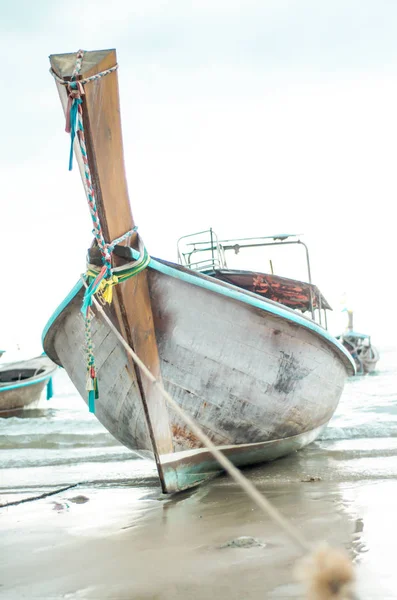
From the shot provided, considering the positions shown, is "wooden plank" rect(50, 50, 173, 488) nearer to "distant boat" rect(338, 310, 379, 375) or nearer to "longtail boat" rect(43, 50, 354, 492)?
"longtail boat" rect(43, 50, 354, 492)

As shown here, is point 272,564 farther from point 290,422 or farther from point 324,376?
point 324,376

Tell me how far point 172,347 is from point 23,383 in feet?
39.2

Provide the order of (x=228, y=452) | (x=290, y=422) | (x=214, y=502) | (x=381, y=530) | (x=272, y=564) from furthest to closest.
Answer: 1. (x=290, y=422)
2. (x=228, y=452)
3. (x=214, y=502)
4. (x=381, y=530)
5. (x=272, y=564)

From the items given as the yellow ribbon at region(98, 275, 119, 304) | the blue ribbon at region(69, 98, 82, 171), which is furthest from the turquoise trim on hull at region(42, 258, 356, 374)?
the blue ribbon at region(69, 98, 82, 171)

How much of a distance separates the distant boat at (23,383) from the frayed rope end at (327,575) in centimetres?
1465

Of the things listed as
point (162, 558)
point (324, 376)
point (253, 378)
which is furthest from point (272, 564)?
point (324, 376)

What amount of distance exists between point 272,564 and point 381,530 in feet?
2.75

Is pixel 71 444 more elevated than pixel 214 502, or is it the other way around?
pixel 214 502

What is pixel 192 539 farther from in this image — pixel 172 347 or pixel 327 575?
pixel 327 575

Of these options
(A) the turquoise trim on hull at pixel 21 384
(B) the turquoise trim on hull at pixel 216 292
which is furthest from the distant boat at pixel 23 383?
(B) the turquoise trim on hull at pixel 216 292

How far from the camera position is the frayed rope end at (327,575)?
116 cm

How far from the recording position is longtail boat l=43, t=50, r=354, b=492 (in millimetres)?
3600

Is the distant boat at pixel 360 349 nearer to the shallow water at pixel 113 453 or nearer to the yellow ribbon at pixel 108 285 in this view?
the shallow water at pixel 113 453

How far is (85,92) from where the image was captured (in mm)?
3082
